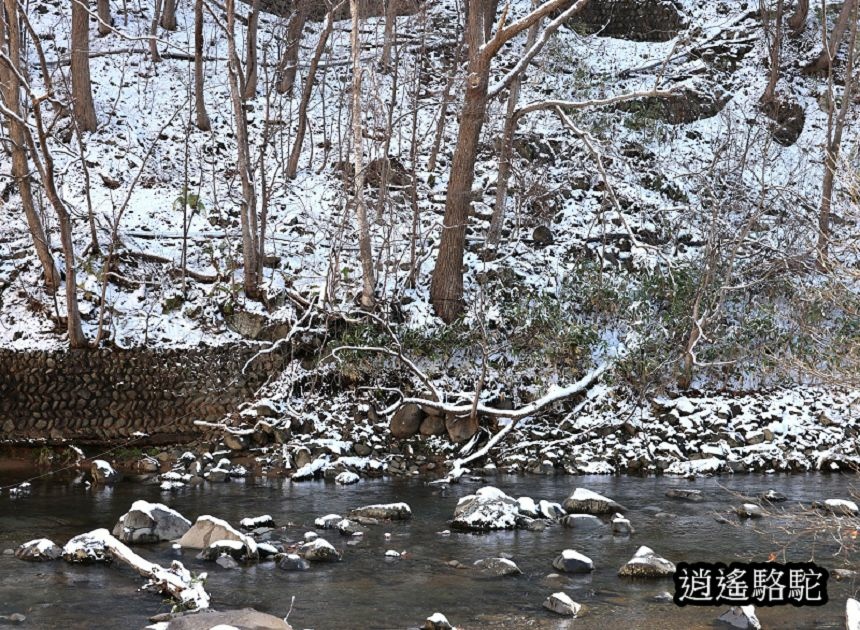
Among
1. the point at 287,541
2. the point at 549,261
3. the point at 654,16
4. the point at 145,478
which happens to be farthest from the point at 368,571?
the point at 654,16

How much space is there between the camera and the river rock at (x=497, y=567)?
718 centimetres

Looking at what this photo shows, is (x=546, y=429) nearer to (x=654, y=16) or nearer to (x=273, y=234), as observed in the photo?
(x=273, y=234)

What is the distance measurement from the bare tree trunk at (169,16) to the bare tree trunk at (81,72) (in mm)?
4861

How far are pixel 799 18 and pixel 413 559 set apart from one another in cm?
2007

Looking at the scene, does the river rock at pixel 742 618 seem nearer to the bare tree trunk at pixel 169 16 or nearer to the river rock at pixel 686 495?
the river rock at pixel 686 495

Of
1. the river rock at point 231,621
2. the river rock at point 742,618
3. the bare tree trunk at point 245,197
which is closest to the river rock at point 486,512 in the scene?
the river rock at point 742,618

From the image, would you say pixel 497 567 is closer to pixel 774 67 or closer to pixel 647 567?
pixel 647 567

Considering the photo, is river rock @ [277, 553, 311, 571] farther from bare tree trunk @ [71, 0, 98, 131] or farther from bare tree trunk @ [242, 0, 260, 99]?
bare tree trunk @ [71, 0, 98, 131]

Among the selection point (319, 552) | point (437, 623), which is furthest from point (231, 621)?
point (319, 552)

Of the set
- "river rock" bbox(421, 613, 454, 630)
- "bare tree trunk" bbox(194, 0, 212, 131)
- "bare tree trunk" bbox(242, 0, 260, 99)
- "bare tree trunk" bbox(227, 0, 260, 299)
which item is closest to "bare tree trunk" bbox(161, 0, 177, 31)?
"bare tree trunk" bbox(242, 0, 260, 99)

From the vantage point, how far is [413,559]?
7.65 metres

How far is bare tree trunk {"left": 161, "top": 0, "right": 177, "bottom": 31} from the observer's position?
72.9 feet

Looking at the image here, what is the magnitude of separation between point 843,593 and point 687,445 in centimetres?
549

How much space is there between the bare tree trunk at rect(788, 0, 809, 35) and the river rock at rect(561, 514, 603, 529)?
59.6ft
